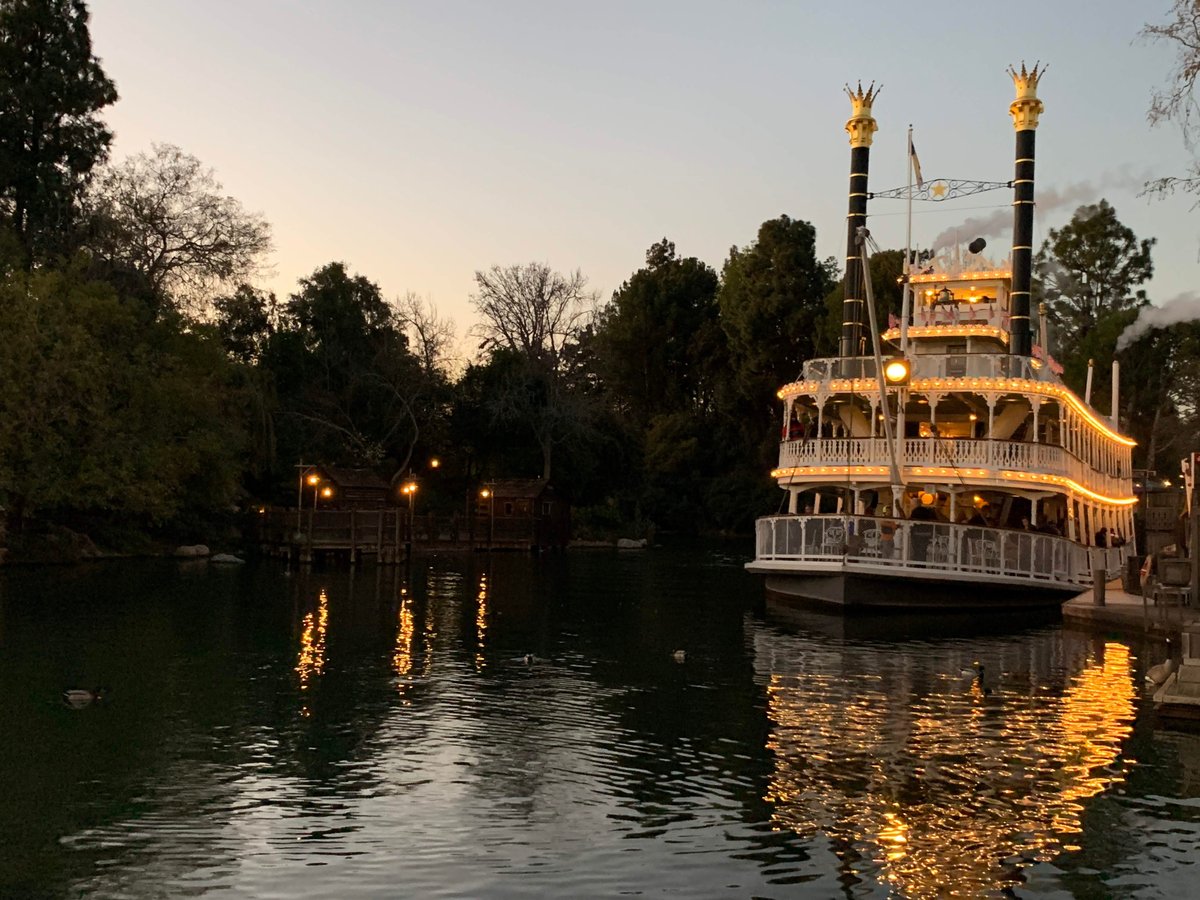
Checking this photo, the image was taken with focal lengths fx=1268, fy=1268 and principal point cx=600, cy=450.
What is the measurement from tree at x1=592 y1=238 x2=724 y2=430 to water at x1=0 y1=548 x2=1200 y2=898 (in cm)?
7160

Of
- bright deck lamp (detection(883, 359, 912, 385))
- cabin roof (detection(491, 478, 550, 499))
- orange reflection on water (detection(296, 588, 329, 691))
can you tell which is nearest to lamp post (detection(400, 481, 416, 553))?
cabin roof (detection(491, 478, 550, 499))

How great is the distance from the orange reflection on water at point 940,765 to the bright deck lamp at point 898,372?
39.1ft

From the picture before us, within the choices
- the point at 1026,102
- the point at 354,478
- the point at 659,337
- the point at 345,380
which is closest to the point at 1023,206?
the point at 1026,102

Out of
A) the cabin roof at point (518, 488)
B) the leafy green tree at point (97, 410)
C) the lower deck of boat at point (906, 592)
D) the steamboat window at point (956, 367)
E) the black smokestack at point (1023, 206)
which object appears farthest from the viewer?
the cabin roof at point (518, 488)

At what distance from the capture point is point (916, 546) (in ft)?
107

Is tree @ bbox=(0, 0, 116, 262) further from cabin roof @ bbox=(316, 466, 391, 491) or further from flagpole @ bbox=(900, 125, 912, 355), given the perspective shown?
flagpole @ bbox=(900, 125, 912, 355)

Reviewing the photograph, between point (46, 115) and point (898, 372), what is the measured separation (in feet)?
142

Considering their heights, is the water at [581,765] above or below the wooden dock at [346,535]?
below

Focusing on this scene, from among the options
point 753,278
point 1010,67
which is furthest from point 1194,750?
point 753,278

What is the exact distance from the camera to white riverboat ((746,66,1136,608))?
108 ft

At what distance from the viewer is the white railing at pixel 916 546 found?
32562 mm

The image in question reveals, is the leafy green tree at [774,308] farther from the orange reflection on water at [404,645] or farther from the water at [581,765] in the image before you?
the water at [581,765]

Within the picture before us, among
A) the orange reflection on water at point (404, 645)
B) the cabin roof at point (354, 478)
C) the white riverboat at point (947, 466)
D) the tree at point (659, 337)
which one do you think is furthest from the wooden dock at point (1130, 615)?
the tree at point (659, 337)

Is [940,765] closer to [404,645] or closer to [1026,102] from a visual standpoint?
[404,645]
